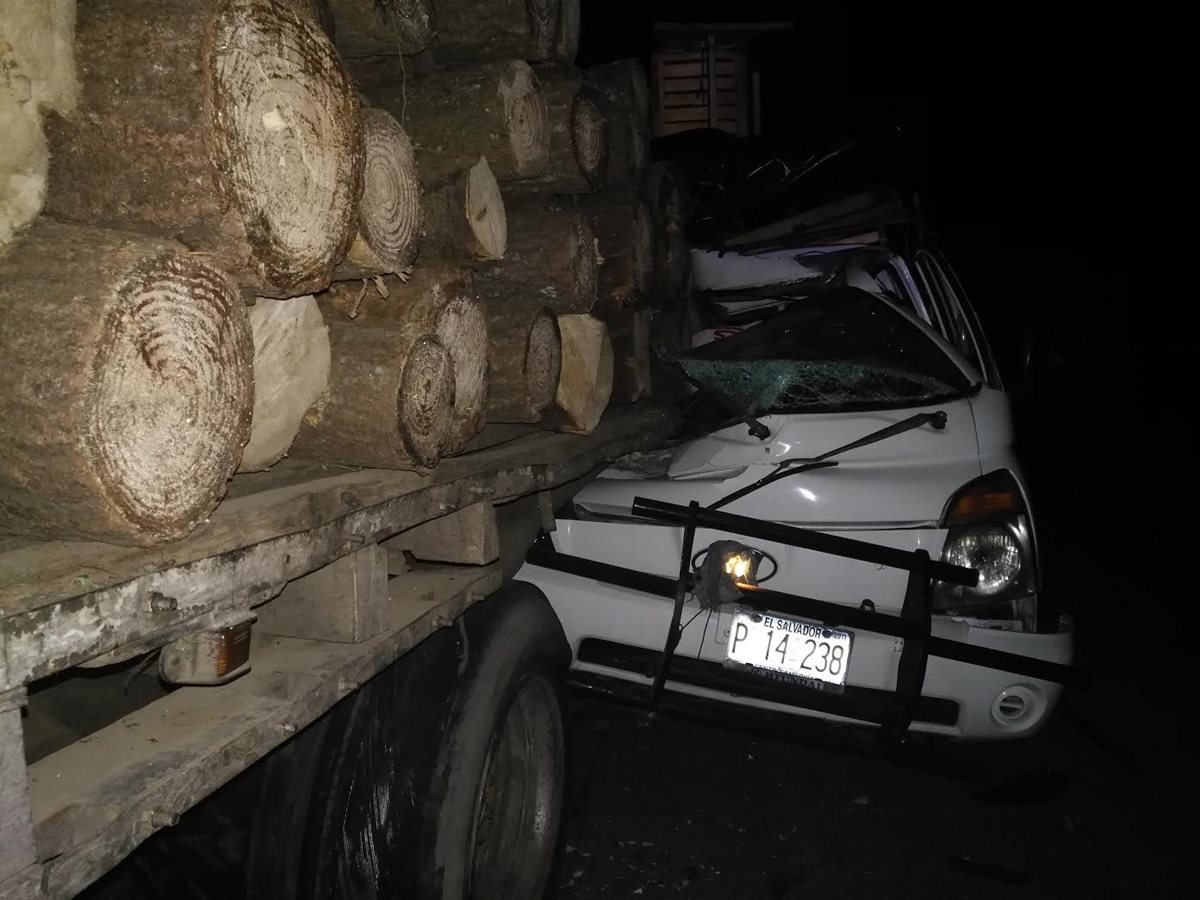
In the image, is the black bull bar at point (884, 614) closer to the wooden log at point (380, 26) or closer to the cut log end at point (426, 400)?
the cut log end at point (426, 400)

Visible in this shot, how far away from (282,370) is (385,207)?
0.43 metres

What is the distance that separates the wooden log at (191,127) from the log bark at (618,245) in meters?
2.15

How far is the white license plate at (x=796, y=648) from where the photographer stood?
2.73m

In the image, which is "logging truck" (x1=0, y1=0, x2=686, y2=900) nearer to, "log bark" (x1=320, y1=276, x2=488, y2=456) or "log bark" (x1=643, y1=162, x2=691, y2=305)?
"log bark" (x1=320, y1=276, x2=488, y2=456)

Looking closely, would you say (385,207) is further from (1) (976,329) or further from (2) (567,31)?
(1) (976,329)

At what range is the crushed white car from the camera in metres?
2.75

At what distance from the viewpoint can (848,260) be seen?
453 centimetres

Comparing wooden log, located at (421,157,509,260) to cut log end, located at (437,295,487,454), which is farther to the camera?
wooden log, located at (421,157,509,260)

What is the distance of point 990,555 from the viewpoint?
285cm

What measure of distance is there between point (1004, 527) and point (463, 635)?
179 cm

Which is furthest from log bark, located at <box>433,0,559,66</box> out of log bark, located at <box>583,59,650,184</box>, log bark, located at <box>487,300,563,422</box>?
log bark, located at <box>583,59,650,184</box>

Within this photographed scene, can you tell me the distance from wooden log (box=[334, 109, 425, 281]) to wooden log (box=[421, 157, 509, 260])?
0.84 ft

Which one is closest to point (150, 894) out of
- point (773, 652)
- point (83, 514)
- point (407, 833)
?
point (407, 833)

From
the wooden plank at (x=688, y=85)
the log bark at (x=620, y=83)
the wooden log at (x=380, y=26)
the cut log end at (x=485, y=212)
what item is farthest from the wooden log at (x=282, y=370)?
the wooden plank at (x=688, y=85)
